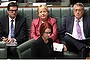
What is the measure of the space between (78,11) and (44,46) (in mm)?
1391

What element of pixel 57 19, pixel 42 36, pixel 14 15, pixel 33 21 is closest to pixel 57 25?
pixel 57 19

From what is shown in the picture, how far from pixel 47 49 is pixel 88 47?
0.88 meters

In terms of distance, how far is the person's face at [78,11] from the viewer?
16.6 ft

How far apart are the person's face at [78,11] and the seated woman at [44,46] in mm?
1167

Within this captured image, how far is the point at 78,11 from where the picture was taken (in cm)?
507

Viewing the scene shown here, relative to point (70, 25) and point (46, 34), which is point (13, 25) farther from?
point (46, 34)

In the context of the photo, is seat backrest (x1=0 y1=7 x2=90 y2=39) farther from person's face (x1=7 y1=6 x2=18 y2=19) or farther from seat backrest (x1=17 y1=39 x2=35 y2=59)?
seat backrest (x1=17 y1=39 x2=35 y2=59)

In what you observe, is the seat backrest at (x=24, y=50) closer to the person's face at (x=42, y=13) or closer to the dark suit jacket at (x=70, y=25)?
the person's face at (x=42, y=13)

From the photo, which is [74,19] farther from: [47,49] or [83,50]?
[47,49]

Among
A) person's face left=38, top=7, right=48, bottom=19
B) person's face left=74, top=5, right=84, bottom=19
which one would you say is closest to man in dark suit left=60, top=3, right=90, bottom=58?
person's face left=74, top=5, right=84, bottom=19

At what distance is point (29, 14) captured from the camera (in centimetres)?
560

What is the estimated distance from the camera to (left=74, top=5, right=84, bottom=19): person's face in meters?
5.05

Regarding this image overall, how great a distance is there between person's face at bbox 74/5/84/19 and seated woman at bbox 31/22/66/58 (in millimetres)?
1167

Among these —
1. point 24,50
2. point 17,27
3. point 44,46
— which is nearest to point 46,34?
point 44,46
